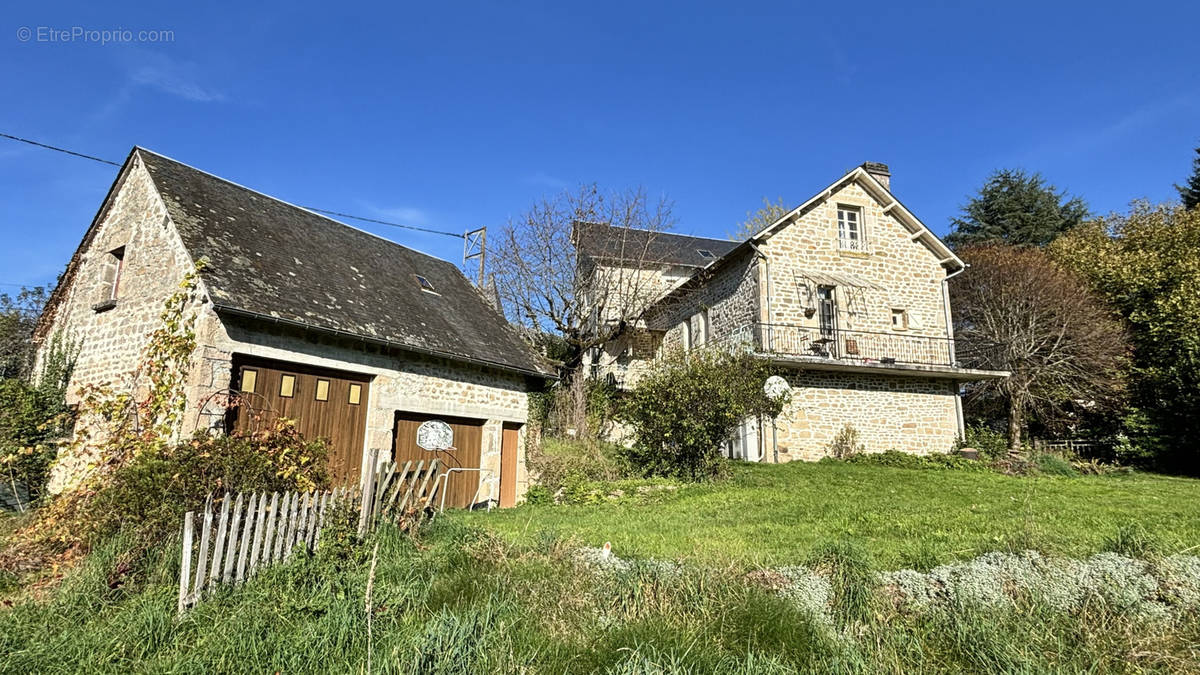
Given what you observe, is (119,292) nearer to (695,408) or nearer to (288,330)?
(288,330)

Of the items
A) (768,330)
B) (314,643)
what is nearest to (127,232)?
(314,643)

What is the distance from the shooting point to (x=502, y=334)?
1370cm

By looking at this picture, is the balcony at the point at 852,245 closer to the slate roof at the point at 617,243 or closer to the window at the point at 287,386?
the slate roof at the point at 617,243

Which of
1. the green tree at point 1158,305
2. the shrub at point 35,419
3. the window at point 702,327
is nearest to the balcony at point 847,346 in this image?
the window at point 702,327

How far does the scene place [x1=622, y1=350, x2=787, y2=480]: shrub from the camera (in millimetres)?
11664

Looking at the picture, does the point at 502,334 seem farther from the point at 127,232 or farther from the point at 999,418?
the point at 999,418

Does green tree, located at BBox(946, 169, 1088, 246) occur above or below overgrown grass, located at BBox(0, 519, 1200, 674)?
above

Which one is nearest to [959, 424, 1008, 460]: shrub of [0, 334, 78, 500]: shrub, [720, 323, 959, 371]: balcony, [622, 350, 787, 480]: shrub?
[720, 323, 959, 371]: balcony

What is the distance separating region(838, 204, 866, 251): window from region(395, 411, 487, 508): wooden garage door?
12379 millimetres

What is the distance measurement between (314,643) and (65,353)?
377 inches

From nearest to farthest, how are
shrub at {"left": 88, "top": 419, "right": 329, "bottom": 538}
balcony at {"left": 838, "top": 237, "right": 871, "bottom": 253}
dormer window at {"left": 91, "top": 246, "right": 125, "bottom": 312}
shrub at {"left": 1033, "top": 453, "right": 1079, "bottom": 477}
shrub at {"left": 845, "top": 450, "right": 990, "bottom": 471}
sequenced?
shrub at {"left": 88, "top": 419, "right": 329, "bottom": 538}
dormer window at {"left": 91, "top": 246, "right": 125, "bottom": 312}
shrub at {"left": 1033, "top": 453, "right": 1079, "bottom": 477}
shrub at {"left": 845, "top": 450, "right": 990, "bottom": 471}
balcony at {"left": 838, "top": 237, "right": 871, "bottom": 253}

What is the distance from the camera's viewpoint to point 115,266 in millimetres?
10094

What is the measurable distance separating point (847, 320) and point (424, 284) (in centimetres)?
1170

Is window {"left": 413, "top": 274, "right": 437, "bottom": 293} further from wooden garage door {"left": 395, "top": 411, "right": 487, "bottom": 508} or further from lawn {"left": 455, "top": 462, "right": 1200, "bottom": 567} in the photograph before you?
lawn {"left": 455, "top": 462, "right": 1200, "bottom": 567}
